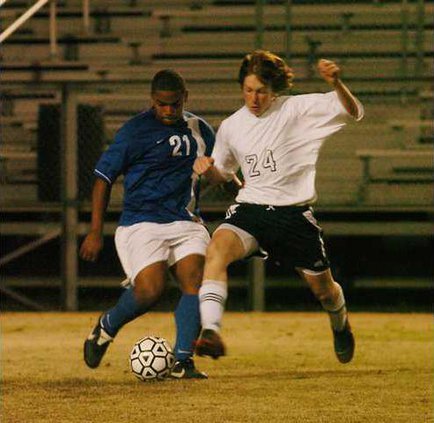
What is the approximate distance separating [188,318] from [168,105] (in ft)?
4.18

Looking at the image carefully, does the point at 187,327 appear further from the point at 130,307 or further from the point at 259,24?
the point at 259,24

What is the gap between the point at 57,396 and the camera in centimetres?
700

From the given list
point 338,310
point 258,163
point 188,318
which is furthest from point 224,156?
point 338,310

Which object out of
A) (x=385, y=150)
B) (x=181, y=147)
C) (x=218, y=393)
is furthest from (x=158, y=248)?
(x=385, y=150)

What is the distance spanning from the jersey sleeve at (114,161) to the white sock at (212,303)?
133 centimetres

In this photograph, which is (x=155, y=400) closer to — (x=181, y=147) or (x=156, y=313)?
(x=181, y=147)

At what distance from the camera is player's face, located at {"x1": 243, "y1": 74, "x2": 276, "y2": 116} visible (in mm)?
7047

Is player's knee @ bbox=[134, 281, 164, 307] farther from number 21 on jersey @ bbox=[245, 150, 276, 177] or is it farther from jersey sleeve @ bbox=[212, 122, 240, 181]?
number 21 on jersey @ bbox=[245, 150, 276, 177]

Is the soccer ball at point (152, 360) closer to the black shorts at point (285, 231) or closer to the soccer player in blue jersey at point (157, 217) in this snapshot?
the soccer player in blue jersey at point (157, 217)

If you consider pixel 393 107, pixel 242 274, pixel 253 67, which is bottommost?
pixel 242 274

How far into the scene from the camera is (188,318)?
774cm

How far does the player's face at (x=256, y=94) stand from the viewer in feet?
23.1

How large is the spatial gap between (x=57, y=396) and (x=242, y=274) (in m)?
8.65

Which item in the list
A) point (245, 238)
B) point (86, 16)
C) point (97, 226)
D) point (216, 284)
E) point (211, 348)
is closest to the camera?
point (211, 348)
